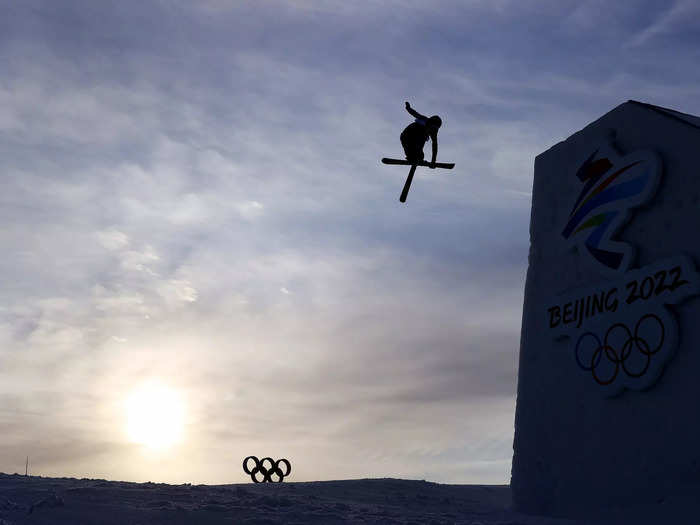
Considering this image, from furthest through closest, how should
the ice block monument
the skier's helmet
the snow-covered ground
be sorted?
the skier's helmet < the ice block monument < the snow-covered ground

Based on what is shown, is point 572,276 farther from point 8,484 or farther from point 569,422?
point 8,484

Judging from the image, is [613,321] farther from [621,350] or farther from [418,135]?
[418,135]

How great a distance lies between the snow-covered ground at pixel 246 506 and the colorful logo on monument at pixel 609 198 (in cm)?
452

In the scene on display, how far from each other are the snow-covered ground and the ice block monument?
78 centimetres

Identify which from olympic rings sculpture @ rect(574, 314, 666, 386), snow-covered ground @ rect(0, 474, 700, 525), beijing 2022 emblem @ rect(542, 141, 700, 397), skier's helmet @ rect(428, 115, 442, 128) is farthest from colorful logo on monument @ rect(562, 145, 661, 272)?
snow-covered ground @ rect(0, 474, 700, 525)

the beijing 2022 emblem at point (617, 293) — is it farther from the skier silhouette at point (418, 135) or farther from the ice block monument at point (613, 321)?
the skier silhouette at point (418, 135)

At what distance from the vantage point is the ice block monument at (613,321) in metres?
13.5

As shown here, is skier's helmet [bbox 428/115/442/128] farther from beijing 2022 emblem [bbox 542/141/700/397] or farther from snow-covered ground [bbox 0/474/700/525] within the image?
snow-covered ground [bbox 0/474/700/525]

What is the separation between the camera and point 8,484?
15.4m

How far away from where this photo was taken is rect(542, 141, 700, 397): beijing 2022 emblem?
1378 cm

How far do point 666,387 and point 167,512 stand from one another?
8.34 meters

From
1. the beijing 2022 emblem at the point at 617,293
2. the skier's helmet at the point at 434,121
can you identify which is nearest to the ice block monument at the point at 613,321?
the beijing 2022 emblem at the point at 617,293

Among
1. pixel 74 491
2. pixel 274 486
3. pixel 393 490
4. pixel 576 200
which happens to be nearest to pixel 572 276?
pixel 576 200

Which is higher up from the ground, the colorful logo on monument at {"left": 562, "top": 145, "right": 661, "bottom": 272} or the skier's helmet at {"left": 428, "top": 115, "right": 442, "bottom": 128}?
the skier's helmet at {"left": 428, "top": 115, "right": 442, "bottom": 128}
